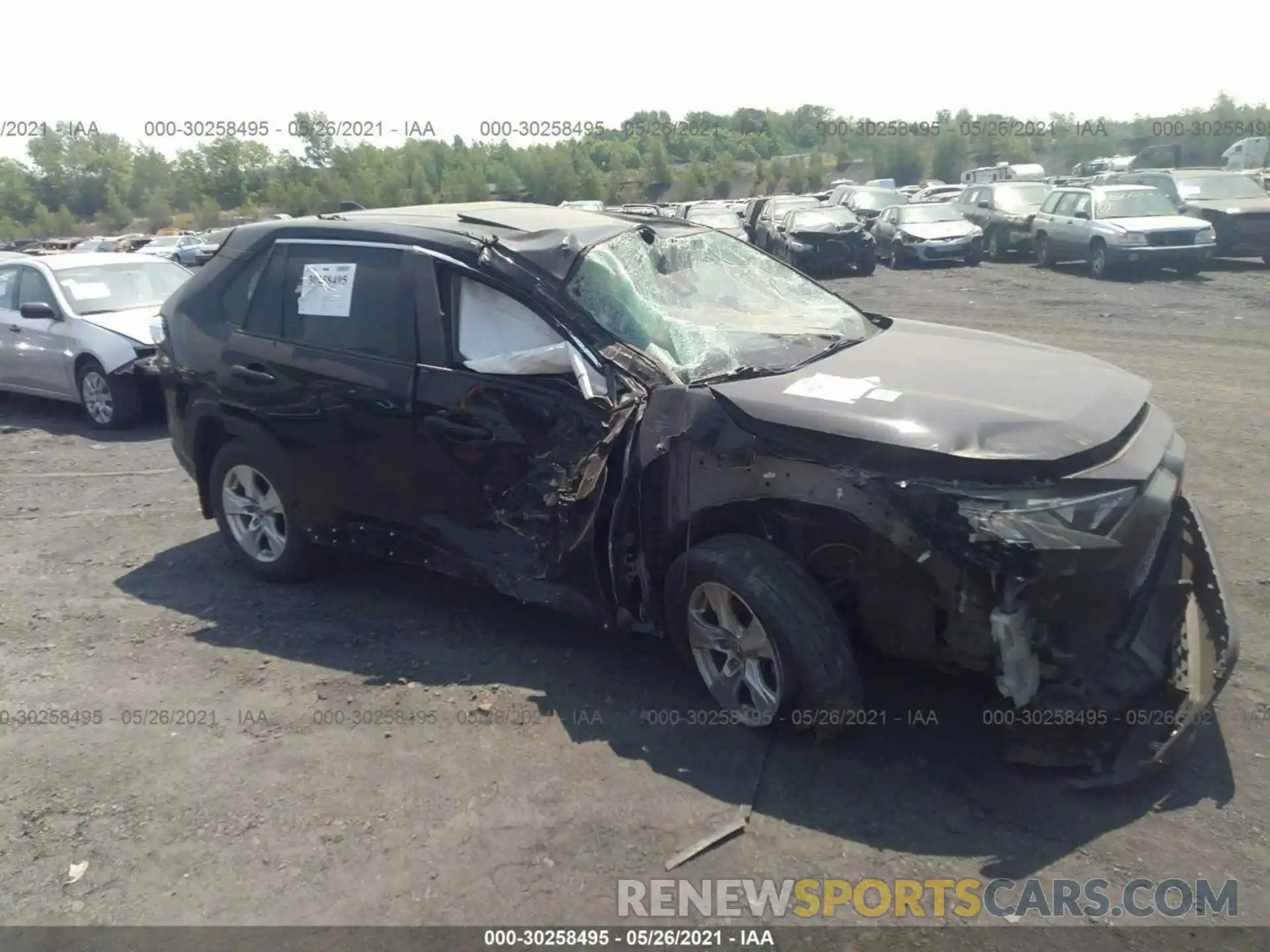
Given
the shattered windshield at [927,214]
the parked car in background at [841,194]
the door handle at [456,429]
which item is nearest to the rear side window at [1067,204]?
the shattered windshield at [927,214]

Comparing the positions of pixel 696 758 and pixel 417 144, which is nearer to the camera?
pixel 696 758

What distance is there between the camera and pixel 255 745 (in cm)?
429

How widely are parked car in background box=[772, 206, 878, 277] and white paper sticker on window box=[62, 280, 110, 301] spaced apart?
13730 mm

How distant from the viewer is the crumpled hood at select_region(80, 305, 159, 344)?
33.2ft

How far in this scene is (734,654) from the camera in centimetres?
406

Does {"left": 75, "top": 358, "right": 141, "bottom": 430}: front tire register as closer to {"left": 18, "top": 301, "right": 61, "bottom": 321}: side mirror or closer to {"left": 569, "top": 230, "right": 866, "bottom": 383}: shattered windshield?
{"left": 18, "top": 301, "right": 61, "bottom": 321}: side mirror

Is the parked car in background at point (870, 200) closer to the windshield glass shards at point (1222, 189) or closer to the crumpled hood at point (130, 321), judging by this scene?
the windshield glass shards at point (1222, 189)

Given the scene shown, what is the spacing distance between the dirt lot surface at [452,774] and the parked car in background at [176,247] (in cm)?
2042

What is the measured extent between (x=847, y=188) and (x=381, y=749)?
27462 mm

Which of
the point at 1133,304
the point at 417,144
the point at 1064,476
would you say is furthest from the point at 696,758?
the point at 417,144

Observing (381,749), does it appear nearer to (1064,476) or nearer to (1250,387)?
(1064,476)

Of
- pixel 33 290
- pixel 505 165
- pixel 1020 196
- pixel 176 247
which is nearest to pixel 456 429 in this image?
pixel 33 290

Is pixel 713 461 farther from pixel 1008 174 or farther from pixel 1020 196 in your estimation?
pixel 1008 174

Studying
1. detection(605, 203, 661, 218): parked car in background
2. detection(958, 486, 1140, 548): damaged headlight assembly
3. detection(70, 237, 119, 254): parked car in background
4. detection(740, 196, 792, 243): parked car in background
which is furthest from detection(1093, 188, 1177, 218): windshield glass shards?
detection(70, 237, 119, 254): parked car in background
